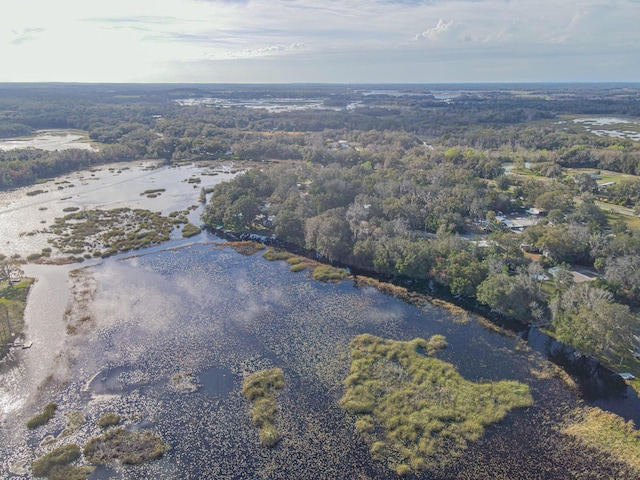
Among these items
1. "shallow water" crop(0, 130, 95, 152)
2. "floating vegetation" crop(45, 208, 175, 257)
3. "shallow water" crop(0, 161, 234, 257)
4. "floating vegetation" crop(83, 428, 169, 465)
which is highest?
"shallow water" crop(0, 130, 95, 152)

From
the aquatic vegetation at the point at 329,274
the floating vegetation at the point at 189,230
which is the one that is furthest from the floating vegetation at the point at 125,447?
the floating vegetation at the point at 189,230

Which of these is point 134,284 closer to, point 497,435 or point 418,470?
point 418,470

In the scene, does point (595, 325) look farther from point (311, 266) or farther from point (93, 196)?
point (93, 196)

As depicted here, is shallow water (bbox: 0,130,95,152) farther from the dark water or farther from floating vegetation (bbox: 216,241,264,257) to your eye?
the dark water

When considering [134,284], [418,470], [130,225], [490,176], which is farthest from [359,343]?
[490,176]

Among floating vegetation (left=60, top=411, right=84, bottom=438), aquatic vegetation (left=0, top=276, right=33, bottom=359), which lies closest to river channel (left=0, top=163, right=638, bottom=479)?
floating vegetation (left=60, top=411, right=84, bottom=438)
